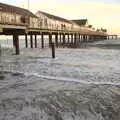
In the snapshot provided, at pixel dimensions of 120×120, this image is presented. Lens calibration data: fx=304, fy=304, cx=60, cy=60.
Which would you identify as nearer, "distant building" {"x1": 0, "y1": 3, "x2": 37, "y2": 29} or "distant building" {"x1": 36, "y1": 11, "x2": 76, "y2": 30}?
"distant building" {"x1": 0, "y1": 3, "x2": 37, "y2": 29}

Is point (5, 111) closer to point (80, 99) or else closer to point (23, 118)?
point (23, 118)

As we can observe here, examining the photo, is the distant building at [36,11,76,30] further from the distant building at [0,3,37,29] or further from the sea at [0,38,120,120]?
the sea at [0,38,120,120]

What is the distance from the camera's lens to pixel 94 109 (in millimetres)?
9992

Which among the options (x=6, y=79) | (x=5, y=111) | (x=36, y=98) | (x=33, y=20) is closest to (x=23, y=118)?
A: (x=5, y=111)

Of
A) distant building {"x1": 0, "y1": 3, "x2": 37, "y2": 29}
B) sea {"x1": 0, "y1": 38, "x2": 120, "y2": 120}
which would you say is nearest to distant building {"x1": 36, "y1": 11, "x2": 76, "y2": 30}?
distant building {"x1": 0, "y1": 3, "x2": 37, "y2": 29}

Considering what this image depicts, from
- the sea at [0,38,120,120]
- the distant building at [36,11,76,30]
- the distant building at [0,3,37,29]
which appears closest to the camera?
the sea at [0,38,120,120]

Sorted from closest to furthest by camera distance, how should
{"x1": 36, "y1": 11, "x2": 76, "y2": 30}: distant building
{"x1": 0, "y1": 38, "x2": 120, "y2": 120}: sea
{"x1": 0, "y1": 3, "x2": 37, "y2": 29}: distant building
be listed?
{"x1": 0, "y1": 38, "x2": 120, "y2": 120}: sea
{"x1": 0, "y1": 3, "x2": 37, "y2": 29}: distant building
{"x1": 36, "y1": 11, "x2": 76, "y2": 30}: distant building

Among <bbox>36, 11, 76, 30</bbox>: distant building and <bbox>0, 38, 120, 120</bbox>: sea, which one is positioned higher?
<bbox>36, 11, 76, 30</bbox>: distant building

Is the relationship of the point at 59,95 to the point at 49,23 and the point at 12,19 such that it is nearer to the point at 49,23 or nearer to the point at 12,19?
the point at 12,19

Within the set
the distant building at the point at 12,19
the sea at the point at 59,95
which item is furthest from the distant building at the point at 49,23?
the sea at the point at 59,95

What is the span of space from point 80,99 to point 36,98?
156 centimetres

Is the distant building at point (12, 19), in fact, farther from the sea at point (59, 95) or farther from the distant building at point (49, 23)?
the sea at point (59, 95)

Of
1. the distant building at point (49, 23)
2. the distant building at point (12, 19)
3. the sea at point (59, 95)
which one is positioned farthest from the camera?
the distant building at point (49, 23)

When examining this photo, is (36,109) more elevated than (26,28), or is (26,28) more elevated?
(26,28)
